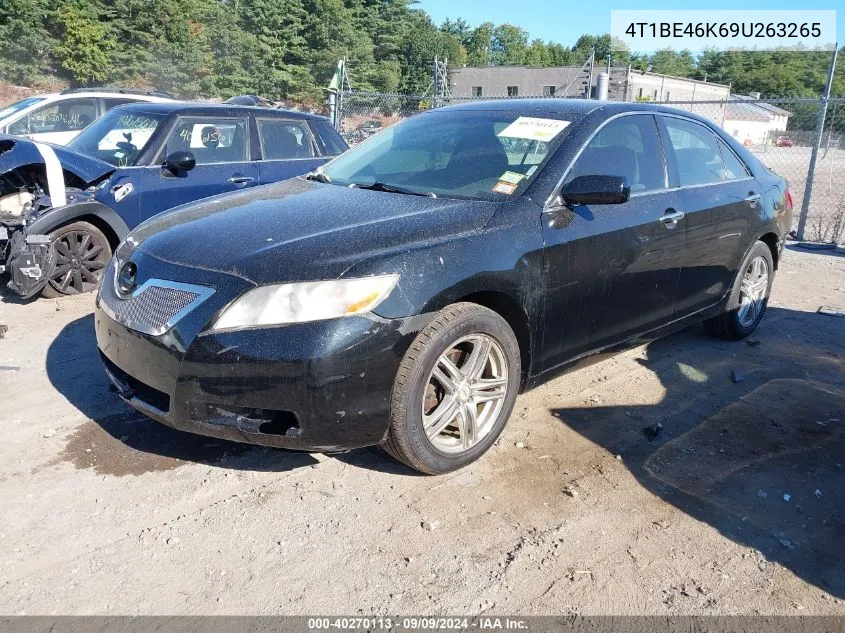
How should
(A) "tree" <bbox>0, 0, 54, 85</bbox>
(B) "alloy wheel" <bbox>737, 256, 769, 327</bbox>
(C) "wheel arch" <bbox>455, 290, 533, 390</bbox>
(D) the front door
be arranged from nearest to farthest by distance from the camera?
1. (C) "wheel arch" <bbox>455, 290, 533, 390</bbox>
2. (D) the front door
3. (B) "alloy wheel" <bbox>737, 256, 769, 327</bbox>
4. (A) "tree" <bbox>0, 0, 54, 85</bbox>

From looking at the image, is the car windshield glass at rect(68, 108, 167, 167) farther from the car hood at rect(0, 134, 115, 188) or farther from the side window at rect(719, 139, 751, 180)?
the side window at rect(719, 139, 751, 180)

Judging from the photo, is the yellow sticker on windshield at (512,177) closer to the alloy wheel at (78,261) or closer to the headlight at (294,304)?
the headlight at (294,304)

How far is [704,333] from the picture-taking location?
572 centimetres

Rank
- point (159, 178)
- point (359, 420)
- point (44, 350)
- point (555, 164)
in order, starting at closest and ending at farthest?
point (359, 420)
point (555, 164)
point (44, 350)
point (159, 178)

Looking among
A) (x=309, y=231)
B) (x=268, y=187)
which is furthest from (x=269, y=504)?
(x=268, y=187)

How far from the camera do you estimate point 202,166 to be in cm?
665

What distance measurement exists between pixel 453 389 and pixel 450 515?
565mm

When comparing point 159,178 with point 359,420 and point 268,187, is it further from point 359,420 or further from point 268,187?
point 359,420

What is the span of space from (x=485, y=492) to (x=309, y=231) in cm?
143

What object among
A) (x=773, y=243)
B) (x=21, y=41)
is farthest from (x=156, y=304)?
(x=21, y=41)

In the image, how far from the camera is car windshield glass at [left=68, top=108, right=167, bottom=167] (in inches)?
257

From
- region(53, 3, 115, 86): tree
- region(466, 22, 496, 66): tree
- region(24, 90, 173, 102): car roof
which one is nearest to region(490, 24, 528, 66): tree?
region(466, 22, 496, 66): tree

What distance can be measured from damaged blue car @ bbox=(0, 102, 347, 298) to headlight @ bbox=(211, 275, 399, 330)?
377cm

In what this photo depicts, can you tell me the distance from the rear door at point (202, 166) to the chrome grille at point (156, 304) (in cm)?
334
